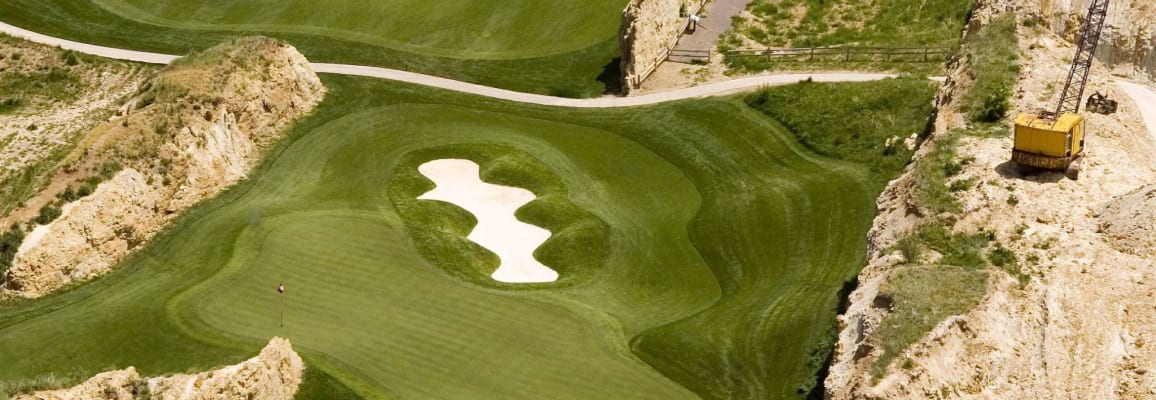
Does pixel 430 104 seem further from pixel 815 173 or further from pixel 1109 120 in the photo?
pixel 1109 120

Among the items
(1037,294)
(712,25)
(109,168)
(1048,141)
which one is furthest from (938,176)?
(109,168)

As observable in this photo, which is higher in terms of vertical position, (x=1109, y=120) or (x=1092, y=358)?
(x=1109, y=120)

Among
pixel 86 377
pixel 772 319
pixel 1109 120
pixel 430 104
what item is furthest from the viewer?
pixel 430 104

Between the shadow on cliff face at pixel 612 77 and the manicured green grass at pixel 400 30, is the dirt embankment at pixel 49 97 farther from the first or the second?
the shadow on cliff face at pixel 612 77

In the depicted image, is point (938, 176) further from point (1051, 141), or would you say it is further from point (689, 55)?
point (689, 55)

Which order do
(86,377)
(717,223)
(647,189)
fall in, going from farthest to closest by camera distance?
(647,189), (717,223), (86,377)

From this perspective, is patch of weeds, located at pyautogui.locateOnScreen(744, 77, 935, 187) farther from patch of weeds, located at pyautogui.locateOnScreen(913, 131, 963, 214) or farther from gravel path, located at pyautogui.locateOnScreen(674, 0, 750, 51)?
patch of weeds, located at pyautogui.locateOnScreen(913, 131, 963, 214)

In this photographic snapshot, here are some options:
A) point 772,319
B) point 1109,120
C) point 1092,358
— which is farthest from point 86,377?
point 1109,120
